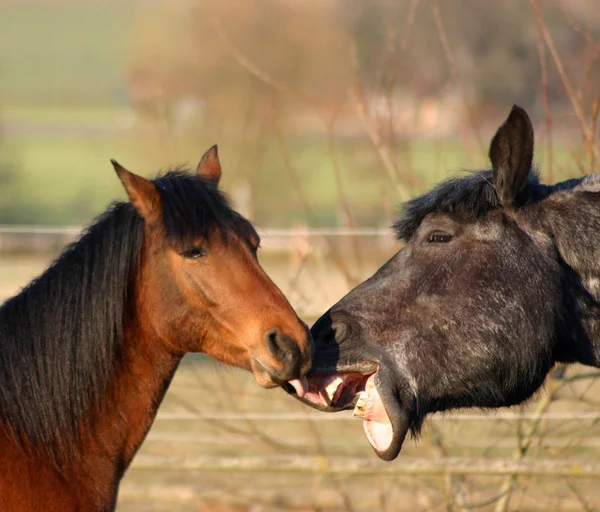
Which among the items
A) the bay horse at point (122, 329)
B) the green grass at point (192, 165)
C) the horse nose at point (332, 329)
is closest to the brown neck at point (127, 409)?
the bay horse at point (122, 329)

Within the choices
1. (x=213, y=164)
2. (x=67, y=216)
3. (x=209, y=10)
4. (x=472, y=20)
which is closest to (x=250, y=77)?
(x=209, y=10)

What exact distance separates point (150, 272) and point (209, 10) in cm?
1700

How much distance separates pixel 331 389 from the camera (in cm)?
288

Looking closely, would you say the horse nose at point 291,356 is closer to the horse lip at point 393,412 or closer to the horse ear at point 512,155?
the horse lip at point 393,412

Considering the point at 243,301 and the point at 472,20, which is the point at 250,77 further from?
the point at 243,301

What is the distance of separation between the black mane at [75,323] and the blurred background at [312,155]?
2.27ft

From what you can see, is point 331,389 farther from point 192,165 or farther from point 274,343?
point 192,165

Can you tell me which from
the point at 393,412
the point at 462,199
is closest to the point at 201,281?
the point at 393,412

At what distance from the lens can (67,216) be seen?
931 inches

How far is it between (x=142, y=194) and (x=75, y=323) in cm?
50

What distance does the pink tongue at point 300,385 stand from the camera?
2.88 m

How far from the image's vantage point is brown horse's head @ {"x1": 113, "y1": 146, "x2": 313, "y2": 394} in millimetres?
2932

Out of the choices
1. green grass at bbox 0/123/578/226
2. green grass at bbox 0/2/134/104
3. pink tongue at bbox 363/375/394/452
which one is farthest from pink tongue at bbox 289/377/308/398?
green grass at bbox 0/2/134/104

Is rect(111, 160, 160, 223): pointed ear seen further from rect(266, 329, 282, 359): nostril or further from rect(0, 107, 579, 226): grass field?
rect(0, 107, 579, 226): grass field
